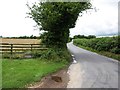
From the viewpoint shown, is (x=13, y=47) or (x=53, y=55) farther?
(x=13, y=47)

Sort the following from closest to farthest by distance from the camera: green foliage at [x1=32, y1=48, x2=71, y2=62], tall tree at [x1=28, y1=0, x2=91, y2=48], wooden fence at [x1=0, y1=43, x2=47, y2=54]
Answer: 1. green foliage at [x1=32, y1=48, x2=71, y2=62]
2. tall tree at [x1=28, y1=0, x2=91, y2=48]
3. wooden fence at [x1=0, y1=43, x2=47, y2=54]

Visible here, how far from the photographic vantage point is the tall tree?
84.8 feet

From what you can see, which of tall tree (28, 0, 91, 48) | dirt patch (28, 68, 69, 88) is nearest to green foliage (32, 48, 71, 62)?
tall tree (28, 0, 91, 48)

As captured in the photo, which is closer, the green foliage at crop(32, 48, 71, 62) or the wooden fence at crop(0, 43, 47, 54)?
the green foliage at crop(32, 48, 71, 62)

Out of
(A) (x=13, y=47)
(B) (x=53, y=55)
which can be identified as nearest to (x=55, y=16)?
(B) (x=53, y=55)

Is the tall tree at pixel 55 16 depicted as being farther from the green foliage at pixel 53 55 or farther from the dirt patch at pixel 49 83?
the dirt patch at pixel 49 83

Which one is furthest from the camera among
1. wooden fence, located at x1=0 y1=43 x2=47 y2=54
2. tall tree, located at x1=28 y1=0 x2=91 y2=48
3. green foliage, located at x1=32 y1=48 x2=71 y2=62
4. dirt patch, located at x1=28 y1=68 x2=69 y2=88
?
wooden fence, located at x1=0 y1=43 x2=47 y2=54

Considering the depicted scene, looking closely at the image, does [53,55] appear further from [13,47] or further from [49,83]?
[49,83]

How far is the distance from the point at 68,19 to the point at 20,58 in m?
6.24

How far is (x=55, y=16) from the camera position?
993 inches

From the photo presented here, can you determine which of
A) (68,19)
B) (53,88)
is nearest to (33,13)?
(68,19)

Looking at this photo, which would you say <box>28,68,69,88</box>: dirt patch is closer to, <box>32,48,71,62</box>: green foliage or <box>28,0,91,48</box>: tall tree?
<box>32,48,71,62</box>: green foliage

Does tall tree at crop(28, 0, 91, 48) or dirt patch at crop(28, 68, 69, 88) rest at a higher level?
tall tree at crop(28, 0, 91, 48)

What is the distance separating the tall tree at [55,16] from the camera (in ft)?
84.8
